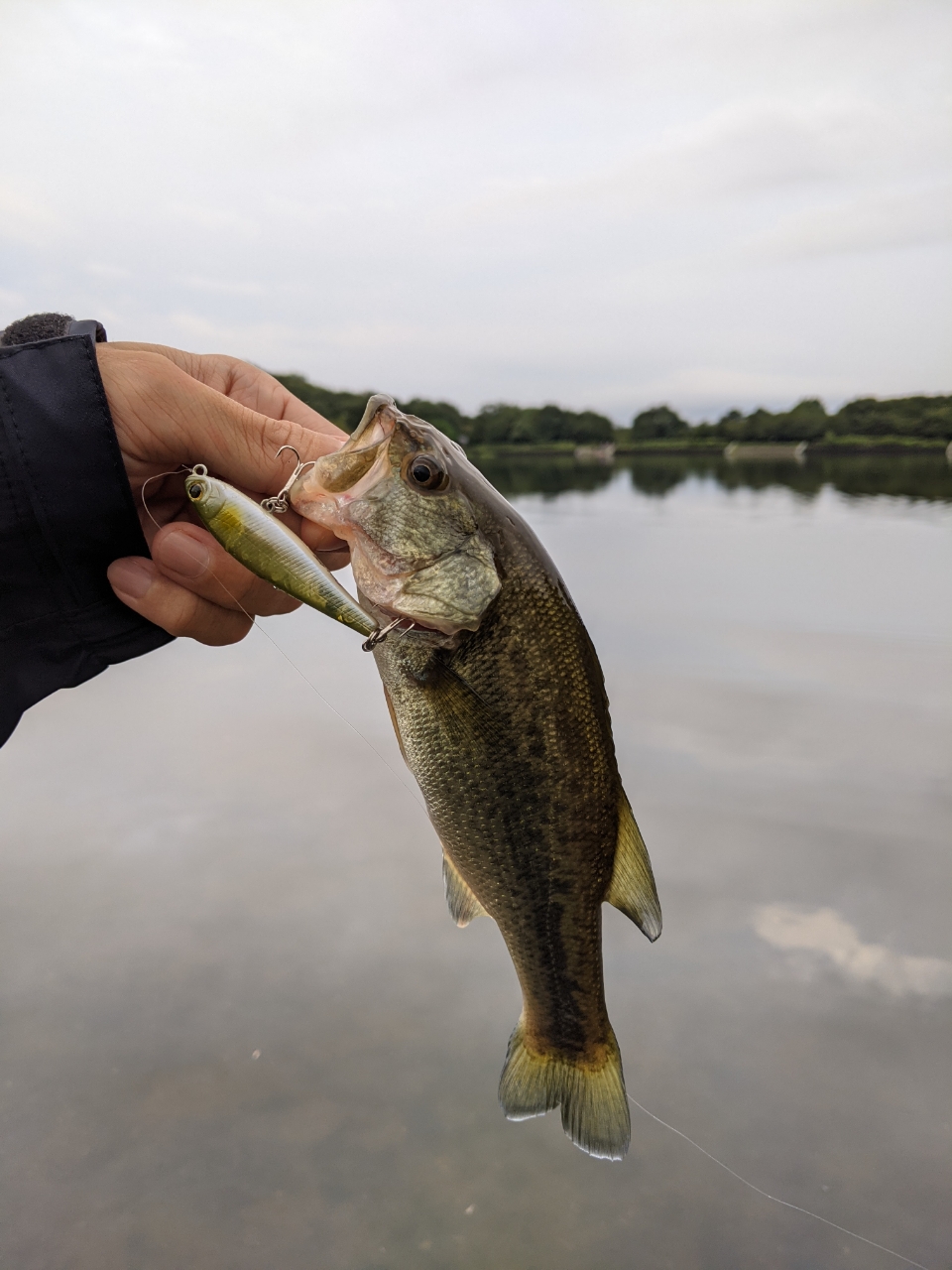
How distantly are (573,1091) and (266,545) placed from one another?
78.5 inches

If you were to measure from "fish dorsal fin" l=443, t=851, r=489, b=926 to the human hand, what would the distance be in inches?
48.1

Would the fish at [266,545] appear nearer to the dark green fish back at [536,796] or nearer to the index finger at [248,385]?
the dark green fish back at [536,796]

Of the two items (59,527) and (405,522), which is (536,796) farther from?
(59,527)

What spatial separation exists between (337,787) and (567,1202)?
13.6 feet

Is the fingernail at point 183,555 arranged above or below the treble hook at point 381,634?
above

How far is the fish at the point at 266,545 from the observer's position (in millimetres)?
2084

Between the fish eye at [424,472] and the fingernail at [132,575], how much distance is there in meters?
1.19

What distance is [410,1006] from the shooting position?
4.57 meters

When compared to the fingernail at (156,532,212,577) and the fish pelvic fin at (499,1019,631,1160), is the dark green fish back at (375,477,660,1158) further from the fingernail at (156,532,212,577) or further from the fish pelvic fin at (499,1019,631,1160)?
the fingernail at (156,532,212,577)

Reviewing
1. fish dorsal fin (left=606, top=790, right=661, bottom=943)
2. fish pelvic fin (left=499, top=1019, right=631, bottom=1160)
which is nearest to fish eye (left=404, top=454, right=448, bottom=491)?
fish dorsal fin (left=606, top=790, right=661, bottom=943)

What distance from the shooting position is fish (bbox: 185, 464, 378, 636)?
6.84 feet

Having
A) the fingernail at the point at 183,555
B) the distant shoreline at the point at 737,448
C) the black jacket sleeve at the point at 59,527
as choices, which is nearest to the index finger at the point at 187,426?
the black jacket sleeve at the point at 59,527

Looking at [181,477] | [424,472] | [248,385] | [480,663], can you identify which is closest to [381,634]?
[480,663]

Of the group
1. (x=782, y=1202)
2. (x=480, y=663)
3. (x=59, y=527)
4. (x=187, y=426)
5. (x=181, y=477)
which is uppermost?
(x=187, y=426)
